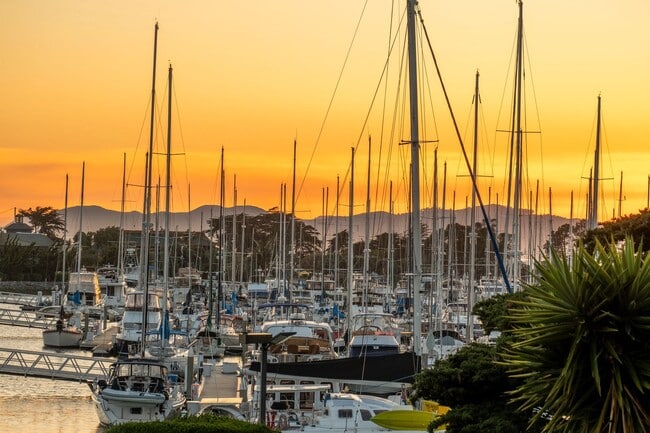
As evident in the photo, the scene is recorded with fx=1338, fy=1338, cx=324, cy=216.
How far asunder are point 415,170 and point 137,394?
55.0 ft

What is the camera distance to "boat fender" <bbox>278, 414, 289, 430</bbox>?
36.3 meters

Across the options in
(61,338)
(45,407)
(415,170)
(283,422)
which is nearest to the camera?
(415,170)

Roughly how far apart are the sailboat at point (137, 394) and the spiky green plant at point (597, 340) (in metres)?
26.1

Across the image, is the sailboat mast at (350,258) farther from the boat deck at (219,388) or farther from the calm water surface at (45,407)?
the calm water surface at (45,407)

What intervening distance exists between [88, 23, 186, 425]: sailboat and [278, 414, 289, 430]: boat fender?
877 cm

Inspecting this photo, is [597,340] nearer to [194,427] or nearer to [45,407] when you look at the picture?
[194,427]

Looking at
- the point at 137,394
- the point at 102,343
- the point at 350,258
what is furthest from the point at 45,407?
the point at 102,343

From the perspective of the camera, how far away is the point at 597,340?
66.2ft

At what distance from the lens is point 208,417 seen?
29484 millimetres

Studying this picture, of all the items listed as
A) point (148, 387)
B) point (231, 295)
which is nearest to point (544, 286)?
point (148, 387)

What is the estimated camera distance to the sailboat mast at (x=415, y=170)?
33.2 metres

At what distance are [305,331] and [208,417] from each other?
25952 millimetres

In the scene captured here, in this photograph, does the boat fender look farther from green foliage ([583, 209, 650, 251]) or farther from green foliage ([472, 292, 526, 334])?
green foliage ([583, 209, 650, 251])

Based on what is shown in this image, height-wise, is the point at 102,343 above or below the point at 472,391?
below
